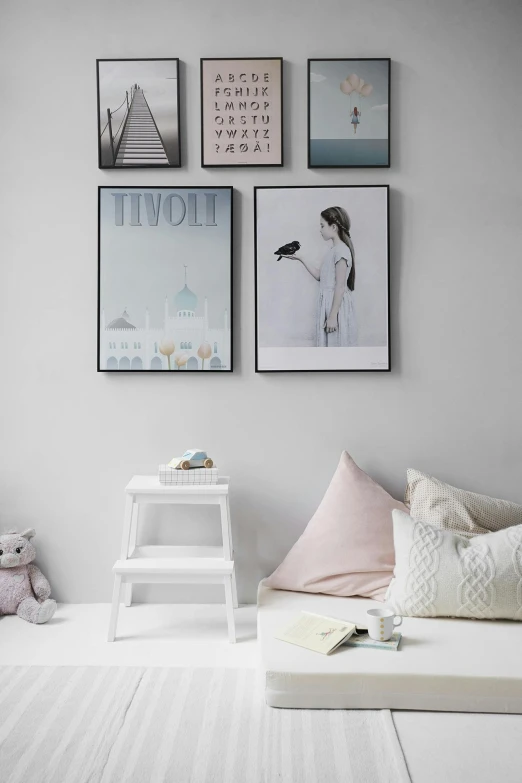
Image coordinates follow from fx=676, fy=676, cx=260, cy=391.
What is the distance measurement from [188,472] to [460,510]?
0.95 m

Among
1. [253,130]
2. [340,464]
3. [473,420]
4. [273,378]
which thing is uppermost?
[253,130]

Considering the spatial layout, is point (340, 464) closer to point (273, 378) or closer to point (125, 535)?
point (273, 378)

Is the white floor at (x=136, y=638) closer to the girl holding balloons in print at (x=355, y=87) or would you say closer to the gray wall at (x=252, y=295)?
the gray wall at (x=252, y=295)

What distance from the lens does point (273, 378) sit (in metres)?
2.56

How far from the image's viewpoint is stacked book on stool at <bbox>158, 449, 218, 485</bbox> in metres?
2.32

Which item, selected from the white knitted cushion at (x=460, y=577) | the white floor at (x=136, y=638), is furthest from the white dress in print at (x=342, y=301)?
the white floor at (x=136, y=638)

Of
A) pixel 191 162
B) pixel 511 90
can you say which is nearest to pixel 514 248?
pixel 511 90

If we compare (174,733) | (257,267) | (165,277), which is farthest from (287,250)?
(174,733)

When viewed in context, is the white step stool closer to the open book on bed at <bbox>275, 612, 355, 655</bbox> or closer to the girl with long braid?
the open book on bed at <bbox>275, 612, 355, 655</bbox>

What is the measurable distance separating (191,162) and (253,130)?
260 mm

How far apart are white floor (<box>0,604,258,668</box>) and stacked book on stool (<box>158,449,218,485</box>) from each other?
0.50 meters

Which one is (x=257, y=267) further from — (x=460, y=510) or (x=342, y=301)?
(x=460, y=510)

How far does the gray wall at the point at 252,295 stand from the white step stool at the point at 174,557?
0.48 feet

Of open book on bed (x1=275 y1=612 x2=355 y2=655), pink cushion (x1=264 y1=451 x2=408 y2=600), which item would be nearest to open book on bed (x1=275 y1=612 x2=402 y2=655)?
open book on bed (x1=275 y1=612 x2=355 y2=655)
